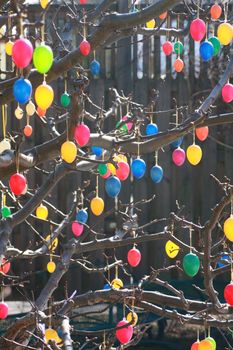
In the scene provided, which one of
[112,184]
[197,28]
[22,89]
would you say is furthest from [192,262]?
[22,89]

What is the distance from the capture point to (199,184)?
5539 mm

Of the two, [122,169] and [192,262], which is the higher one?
[122,169]

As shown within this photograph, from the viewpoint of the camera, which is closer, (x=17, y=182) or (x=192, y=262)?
(x=17, y=182)

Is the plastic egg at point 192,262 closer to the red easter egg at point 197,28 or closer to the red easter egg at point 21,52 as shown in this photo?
the red easter egg at point 197,28

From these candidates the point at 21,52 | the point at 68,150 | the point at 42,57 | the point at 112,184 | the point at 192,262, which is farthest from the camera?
the point at 112,184

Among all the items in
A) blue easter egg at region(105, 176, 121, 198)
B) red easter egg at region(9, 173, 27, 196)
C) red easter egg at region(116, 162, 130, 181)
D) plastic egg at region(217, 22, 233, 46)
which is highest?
plastic egg at region(217, 22, 233, 46)

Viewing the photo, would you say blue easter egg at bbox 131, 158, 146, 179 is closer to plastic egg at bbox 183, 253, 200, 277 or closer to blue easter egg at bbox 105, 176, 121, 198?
blue easter egg at bbox 105, 176, 121, 198

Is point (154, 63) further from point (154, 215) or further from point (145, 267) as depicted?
point (145, 267)

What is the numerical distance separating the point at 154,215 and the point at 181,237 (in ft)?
1.03

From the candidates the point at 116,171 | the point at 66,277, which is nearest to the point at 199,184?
the point at 66,277

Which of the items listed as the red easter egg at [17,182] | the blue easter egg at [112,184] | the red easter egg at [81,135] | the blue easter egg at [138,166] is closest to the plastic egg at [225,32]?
the blue easter egg at [138,166]

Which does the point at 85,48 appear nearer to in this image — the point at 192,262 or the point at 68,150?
the point at 68,150

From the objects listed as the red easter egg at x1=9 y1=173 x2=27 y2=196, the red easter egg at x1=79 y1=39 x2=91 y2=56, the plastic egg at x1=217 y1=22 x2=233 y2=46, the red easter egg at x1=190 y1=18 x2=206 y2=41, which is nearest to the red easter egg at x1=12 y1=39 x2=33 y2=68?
the red easter egg at x1=79 y1=39 x2=91 y2=56

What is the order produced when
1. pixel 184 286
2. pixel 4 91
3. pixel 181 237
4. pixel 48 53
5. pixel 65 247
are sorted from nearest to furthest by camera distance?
pixel 48 53
pixel 4 91
pixel 65 247
pixel 184 286
pixel 181 237
